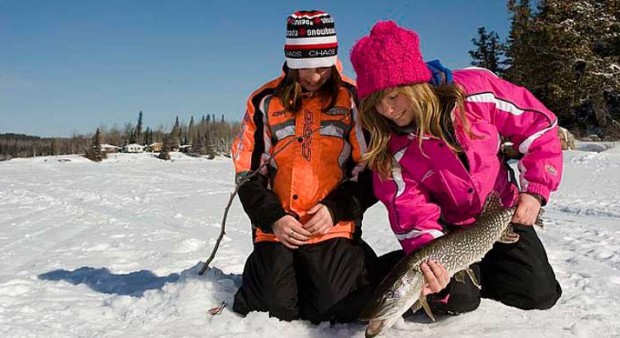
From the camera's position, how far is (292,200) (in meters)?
3.07

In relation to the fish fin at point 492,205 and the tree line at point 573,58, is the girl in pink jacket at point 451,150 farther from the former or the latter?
the tree line at point 573,58

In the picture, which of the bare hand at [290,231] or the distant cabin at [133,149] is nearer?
the bare hand at [290,231]

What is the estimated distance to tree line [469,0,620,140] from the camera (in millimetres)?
18891

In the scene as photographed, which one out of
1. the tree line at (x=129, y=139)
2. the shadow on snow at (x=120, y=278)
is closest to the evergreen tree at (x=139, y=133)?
the tree line at (x=129, y=139)

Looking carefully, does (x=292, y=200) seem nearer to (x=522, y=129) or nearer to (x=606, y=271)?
(x=522, y=129)

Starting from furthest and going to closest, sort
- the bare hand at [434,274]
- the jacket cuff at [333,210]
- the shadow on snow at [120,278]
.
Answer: the shadow on snow at [120,278]
the jacket cuff at [333,210]
the bare hand at [434,274]

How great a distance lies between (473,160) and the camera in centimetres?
281

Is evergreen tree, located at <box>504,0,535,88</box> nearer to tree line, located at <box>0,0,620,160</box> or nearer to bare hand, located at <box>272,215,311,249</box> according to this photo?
tree line, located at <box>0,0,620,160</box>

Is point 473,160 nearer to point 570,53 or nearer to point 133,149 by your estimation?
point 570,53

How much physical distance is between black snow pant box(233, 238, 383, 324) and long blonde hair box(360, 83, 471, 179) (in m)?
0.52

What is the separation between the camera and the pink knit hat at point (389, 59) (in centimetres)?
255

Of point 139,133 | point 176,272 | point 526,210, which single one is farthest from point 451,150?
point 139,133

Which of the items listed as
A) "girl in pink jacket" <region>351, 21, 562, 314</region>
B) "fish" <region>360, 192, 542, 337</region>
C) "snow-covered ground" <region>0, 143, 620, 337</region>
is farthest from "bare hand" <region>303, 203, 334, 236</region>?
"fish" <region>360, 192, 542, 337</region>

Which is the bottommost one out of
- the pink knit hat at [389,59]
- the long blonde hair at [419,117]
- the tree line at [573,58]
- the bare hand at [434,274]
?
the bare hand at [434,274]
